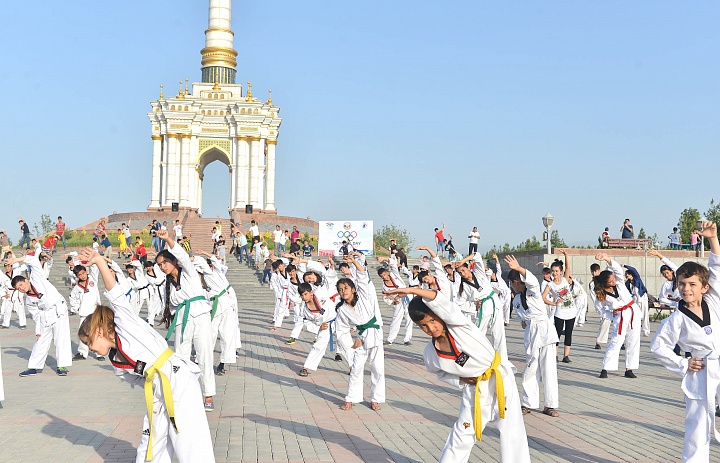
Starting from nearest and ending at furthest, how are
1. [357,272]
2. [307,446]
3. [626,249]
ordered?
1. [307,446]
2. [357,272]
3. [626,249]

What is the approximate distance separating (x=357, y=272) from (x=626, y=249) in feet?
72.7

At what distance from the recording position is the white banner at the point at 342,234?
36.4 m

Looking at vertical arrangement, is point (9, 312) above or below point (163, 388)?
below

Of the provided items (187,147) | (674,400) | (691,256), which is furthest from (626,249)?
(187,147)

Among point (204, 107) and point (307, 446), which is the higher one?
point (204, 107)

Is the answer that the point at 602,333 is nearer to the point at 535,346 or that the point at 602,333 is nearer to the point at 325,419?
the point at 535,346

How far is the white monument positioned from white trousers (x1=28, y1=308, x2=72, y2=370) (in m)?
43.0

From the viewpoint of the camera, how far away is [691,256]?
30.5 m

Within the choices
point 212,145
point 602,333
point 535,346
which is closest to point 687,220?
point 212,145

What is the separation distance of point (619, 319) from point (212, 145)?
47633 millimetres

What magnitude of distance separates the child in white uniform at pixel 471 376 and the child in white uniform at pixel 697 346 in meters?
1.55

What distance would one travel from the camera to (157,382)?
17.1ft

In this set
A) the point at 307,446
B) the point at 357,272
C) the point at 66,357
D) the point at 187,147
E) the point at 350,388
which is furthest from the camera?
the point at 187,147

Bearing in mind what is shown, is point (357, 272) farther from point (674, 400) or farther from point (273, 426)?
point (674, 400)
